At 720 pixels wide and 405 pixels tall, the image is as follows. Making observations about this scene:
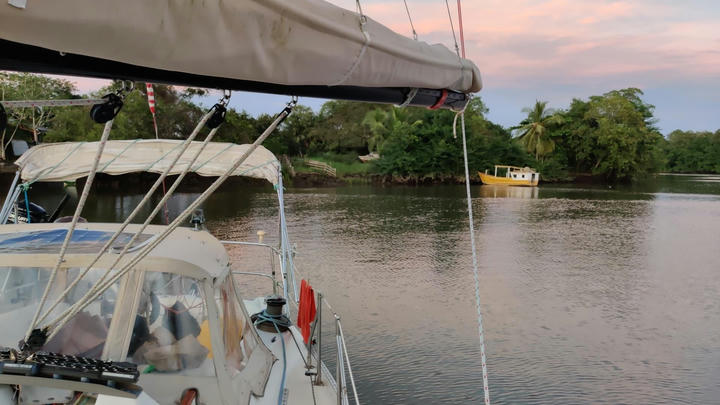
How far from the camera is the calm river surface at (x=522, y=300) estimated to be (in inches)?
290

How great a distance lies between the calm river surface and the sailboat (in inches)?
149

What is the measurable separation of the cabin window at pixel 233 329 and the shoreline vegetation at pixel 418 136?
35062 mm

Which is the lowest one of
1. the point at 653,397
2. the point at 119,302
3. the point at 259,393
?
the point at 653,397

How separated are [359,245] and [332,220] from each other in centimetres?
560

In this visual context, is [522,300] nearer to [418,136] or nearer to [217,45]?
[217,45]

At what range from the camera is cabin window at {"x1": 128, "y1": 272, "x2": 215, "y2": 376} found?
9.71 ft

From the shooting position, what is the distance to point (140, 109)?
36062 millimetres

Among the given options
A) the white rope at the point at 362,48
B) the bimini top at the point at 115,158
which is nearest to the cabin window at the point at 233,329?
the white rope at the point at 362,48

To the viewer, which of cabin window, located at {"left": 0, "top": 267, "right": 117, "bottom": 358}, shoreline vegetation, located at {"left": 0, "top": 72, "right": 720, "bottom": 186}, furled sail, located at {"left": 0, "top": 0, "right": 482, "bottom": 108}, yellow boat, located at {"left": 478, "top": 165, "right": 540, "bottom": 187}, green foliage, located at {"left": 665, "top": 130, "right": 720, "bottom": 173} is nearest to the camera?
furled sail, located at {"left": 0, "top": 0, "right": 482, "bottom": 108}

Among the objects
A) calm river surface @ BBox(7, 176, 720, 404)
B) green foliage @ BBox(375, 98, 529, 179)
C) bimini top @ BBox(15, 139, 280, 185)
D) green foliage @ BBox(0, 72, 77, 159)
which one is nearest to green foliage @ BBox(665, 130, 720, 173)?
green foliage @ BBox(375, 98, 529, 179)

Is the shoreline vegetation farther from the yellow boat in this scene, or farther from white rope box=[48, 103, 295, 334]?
white rope box=[48, 103, 295, 334]

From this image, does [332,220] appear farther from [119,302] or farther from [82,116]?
[82,116]

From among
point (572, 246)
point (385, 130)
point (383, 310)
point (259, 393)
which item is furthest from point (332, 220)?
point (385, 130)

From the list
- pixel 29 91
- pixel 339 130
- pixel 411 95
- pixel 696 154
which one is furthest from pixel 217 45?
pixel 696 154
